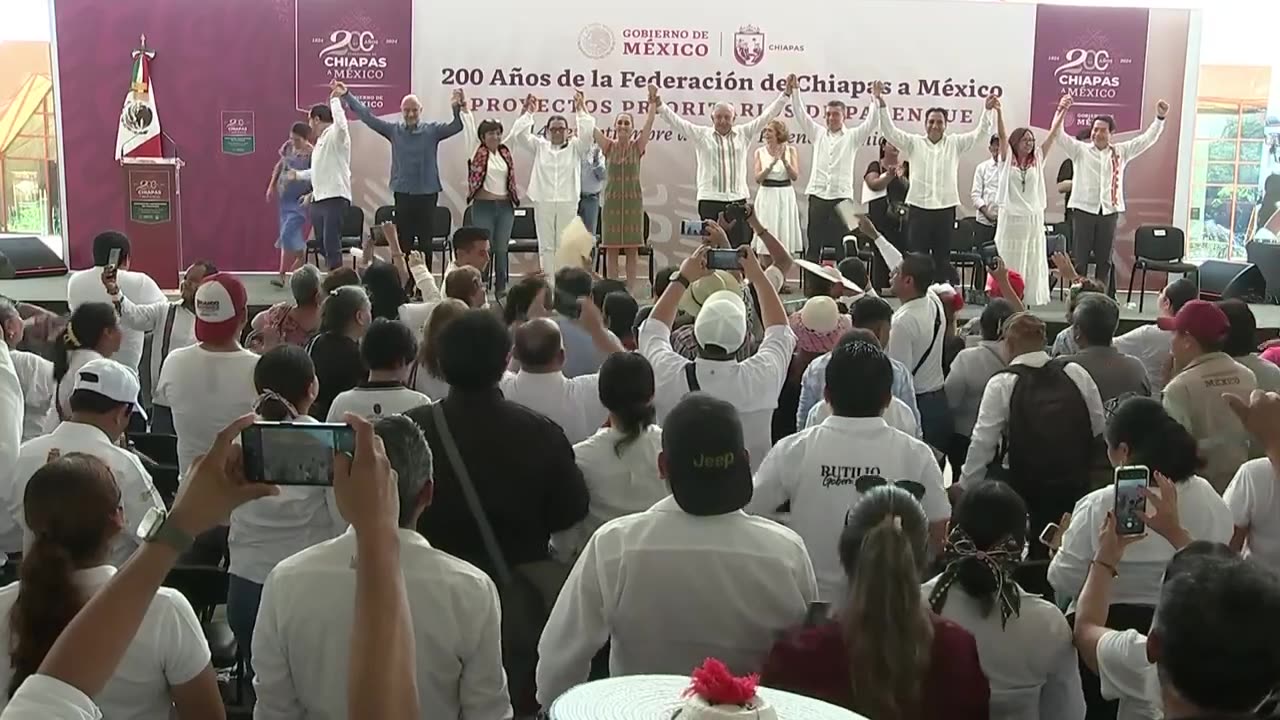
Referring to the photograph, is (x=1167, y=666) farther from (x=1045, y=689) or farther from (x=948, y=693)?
(x=1045, y=689)

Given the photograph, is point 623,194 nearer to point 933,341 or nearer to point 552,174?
point 552,174

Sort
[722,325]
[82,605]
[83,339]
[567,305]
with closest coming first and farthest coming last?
[82,605]
[722,325]
[83,339]
[567,305]

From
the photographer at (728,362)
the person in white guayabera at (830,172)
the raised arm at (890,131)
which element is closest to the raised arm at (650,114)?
the person in white guayabera at (830,172)

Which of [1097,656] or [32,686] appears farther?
[1097,656]

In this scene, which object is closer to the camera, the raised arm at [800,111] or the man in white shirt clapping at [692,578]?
the man in white shirt clapping at [692,578]

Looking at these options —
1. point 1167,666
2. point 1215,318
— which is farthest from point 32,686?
point 1215,318

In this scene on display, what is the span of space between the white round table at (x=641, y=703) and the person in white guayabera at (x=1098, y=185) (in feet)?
30.6

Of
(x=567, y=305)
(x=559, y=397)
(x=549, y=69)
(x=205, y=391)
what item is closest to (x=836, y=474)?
(x=559, y=397)

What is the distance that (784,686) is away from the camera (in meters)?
2.03

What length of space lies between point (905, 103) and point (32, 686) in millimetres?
11418

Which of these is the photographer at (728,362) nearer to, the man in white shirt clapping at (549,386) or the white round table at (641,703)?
the man in white shirt clapping at (549,386)

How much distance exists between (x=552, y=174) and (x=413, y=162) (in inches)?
47.1

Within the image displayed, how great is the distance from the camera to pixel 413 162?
9.85 metres

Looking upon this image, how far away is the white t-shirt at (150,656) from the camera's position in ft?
6.37
